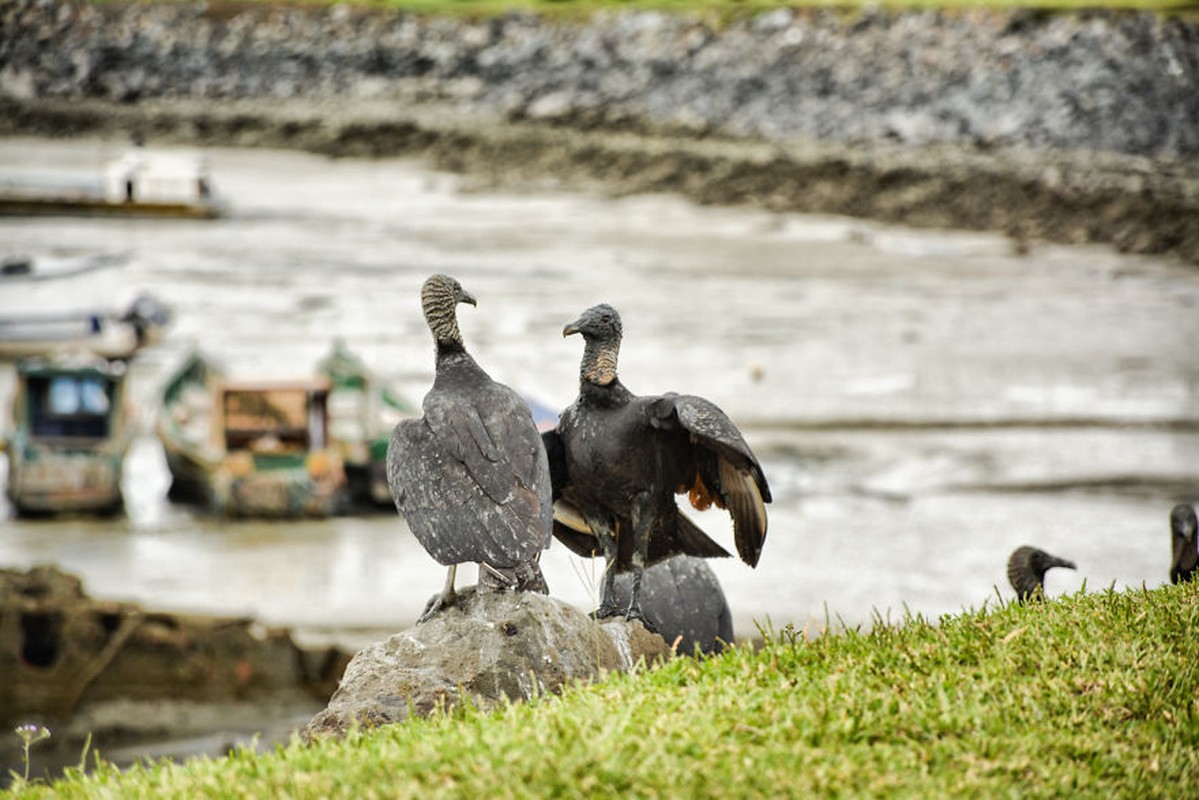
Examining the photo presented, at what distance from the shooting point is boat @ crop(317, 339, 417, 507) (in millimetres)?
13672

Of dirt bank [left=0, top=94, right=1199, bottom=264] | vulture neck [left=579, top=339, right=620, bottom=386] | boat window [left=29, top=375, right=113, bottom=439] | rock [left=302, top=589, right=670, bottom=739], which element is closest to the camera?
rock [left=302, top=589, right=670, bottom=739]

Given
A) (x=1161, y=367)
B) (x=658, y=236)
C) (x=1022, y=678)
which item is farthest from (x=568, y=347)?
(x=1022, y=678)

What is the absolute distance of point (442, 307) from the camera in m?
4.55

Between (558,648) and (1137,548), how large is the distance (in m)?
9.04

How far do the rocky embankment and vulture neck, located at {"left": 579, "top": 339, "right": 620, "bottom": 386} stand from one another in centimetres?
1763

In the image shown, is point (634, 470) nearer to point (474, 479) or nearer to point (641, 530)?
point (641, 530)

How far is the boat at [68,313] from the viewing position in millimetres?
17266

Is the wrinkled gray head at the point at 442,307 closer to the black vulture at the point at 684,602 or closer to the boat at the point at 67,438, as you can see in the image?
the black vulture at the point at 684,602

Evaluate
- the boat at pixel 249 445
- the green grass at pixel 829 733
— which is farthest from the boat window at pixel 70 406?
the green grass at pixel 829 733

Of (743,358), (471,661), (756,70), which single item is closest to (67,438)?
(743,358)

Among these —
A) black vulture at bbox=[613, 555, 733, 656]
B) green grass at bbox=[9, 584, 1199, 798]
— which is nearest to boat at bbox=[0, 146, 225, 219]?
black vulture at bbox=[613, 555, 733, 656]

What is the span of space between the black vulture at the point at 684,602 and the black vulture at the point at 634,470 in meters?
0.41

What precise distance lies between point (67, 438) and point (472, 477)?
1039 centimetres

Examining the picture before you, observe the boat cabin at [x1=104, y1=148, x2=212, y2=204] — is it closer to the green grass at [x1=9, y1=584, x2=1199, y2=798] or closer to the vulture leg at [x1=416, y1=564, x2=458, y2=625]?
the vulture leg at [x1=416, y1=564, x2=458, y2=625]
